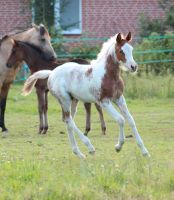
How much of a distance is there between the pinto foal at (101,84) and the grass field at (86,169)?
428 millimetres

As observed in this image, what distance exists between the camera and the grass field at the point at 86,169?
1088 centimetres

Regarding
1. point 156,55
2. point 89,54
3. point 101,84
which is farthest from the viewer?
point 89,54

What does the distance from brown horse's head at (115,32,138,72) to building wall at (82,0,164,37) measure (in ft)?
64.4

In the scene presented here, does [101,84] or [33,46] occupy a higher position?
[101,84]

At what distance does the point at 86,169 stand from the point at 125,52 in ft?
8.07

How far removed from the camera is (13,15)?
108 ft

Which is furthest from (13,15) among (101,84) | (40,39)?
(101,84)

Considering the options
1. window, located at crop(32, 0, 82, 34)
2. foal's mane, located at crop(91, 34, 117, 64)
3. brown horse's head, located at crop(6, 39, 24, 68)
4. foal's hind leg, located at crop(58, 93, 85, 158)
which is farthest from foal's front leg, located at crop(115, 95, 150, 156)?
window, located at crop(32, 0, 82, 34)

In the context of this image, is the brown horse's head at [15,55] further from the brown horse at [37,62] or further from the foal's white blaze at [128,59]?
the foal's white blaze at [128,59]

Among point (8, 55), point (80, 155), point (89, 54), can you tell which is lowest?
point (89, 54)

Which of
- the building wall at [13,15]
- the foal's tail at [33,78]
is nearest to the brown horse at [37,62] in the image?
the foal's tail at [33,78]

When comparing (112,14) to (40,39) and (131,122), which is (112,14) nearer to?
(40,39)

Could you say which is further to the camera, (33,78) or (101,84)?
(33,78)

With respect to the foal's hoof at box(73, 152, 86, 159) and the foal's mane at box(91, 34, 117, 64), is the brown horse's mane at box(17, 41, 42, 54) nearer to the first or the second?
the foal's mane at box(91, 34, 117, 64)
